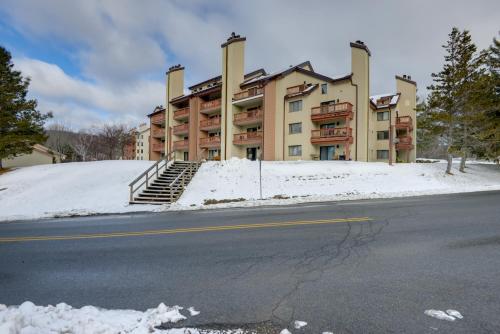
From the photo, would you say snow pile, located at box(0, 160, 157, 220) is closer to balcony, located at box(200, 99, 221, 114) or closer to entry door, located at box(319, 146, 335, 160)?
balcony, located at box(200, 99, 221, 114)

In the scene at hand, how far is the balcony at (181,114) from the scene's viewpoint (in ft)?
130

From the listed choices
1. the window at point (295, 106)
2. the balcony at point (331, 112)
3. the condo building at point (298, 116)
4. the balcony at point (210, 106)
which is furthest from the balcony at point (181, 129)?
the balcony at point (331, 112)

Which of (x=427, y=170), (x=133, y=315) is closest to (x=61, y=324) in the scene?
(x=133, y=315)

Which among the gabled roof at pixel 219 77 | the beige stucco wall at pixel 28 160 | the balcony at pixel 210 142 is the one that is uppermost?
the gabled roof at pixel 219 77

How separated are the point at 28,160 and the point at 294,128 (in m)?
40.1

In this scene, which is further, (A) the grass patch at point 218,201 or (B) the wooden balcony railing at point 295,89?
(B) the wooden balcony railing at point 295,89

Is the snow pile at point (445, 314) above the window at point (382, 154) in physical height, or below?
below

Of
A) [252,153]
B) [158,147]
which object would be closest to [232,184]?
[252,153]

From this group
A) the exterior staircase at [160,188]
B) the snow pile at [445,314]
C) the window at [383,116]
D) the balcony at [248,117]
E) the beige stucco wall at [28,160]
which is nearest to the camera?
the snow pile at [445,314]

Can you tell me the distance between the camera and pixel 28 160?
39875 mm

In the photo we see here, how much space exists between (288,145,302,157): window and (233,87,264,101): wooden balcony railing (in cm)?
734

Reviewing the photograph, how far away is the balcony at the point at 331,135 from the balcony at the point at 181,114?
65.2 feet

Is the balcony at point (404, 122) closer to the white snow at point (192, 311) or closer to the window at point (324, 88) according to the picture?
the window at point (324, 88)

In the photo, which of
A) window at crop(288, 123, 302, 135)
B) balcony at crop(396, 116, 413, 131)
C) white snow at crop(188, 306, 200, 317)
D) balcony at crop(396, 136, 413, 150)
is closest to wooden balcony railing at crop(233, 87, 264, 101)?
window at crop(288, 123, 302, 135)
